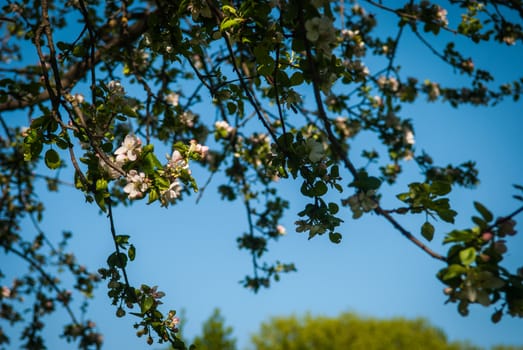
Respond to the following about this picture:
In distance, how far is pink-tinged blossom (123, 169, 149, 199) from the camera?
4.53ft

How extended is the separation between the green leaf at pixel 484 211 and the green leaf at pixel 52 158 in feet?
4.59

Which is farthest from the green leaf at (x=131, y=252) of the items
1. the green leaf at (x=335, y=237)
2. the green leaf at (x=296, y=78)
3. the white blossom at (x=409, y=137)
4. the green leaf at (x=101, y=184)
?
the white blossom at (x=409, y=137)

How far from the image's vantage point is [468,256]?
1.05m

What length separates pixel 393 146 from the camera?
4238mm

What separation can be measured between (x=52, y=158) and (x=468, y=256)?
1.41 m

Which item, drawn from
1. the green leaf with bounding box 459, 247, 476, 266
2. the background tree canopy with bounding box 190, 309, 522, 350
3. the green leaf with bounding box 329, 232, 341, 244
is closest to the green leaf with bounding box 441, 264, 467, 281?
the green leaf with bounding box 459, 247, 476, 266

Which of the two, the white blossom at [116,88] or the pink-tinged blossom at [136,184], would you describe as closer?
the pink-tinged blossom at [136,184]

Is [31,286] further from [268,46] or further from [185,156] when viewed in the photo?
[268,46]

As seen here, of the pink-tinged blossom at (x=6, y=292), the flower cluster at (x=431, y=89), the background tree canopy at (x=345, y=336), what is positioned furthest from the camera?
the background tree canopy at (x=345, y=336)

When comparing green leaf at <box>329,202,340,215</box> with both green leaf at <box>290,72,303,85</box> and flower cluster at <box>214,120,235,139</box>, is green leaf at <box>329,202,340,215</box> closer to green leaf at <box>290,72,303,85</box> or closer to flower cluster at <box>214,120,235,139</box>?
green leaf at <box>290,72,303,85</box>

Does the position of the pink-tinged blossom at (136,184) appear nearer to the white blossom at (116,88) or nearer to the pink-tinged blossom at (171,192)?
the pink-tinged blossom at (171,192)

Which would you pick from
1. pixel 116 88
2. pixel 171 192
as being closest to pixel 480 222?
pixel 171 192

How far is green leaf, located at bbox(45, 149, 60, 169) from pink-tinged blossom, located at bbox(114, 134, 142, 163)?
0.36 meters

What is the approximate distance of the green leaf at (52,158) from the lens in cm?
159
